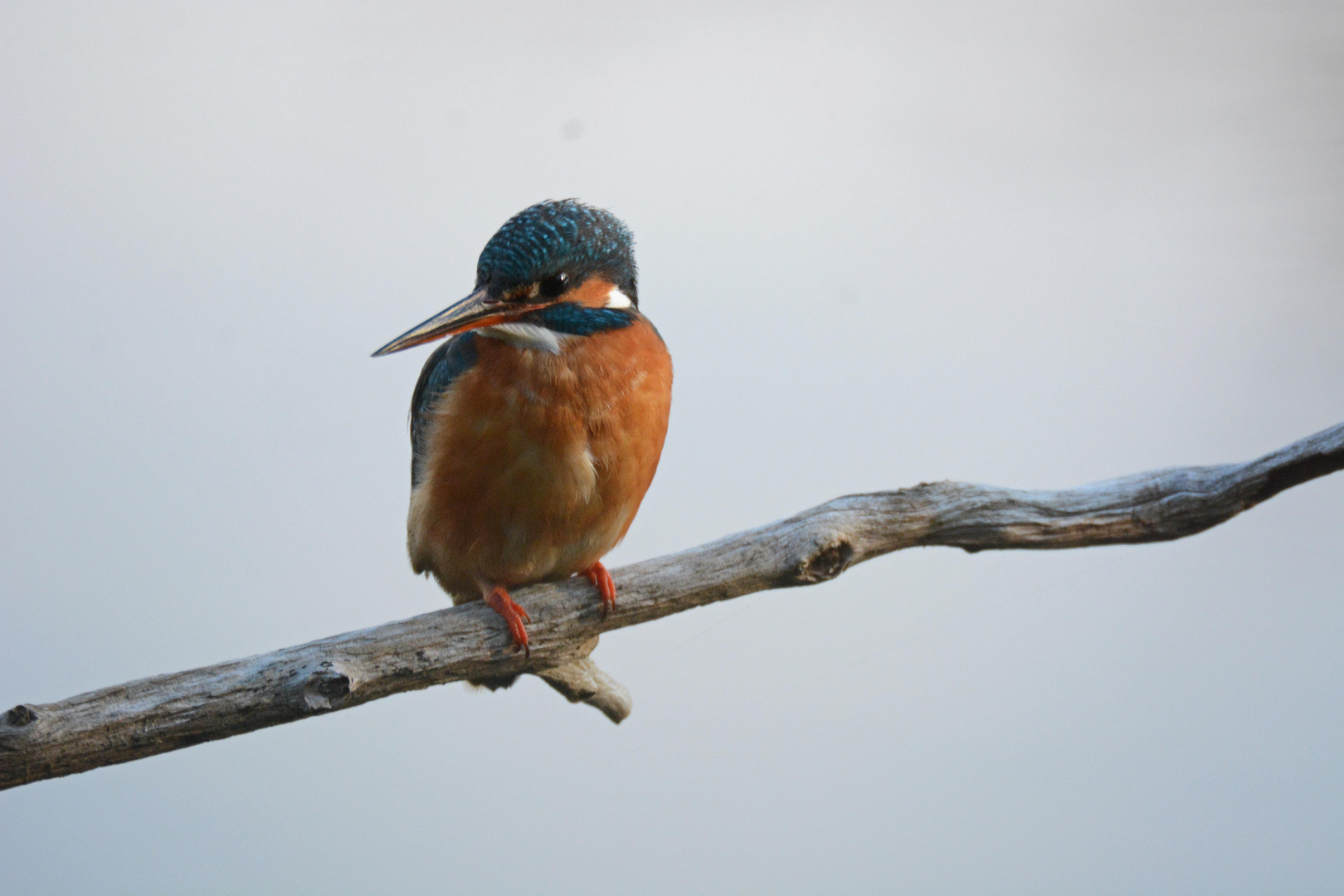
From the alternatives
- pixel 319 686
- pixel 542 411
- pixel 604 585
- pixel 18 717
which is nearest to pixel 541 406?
pixel 542 411

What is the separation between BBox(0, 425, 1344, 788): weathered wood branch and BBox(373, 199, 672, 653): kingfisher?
0.06 metres

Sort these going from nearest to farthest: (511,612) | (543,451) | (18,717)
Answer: (18,717), (543,451), (511,612)

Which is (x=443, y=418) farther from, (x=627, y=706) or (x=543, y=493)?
(x=627, y=706)

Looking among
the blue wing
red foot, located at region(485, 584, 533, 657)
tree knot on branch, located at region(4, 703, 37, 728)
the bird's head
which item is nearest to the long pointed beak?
the bird's head

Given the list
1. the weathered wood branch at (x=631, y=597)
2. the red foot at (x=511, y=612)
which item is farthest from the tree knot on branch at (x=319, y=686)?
the red foot at (x=511, y=612)

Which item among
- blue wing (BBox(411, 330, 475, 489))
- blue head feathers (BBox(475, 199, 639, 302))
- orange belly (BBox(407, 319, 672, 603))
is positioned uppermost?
blue head feathers (BBox(475, 199, 639, 302))

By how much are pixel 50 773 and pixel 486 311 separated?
93 centimetres

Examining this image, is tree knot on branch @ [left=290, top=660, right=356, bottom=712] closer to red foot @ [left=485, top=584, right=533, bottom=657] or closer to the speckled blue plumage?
red foot @ [left=485, top=584, right=533, bottom=657]

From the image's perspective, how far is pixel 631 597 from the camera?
69.4 inches

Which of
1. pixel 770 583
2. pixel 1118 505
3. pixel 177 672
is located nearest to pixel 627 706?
pixel 770 583

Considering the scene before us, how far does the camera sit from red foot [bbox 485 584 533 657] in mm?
1699

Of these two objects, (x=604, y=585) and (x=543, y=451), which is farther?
(x=604, y=585)

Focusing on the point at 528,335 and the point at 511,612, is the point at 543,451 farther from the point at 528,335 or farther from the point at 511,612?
the point at 511,612

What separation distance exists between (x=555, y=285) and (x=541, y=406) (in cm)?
18
